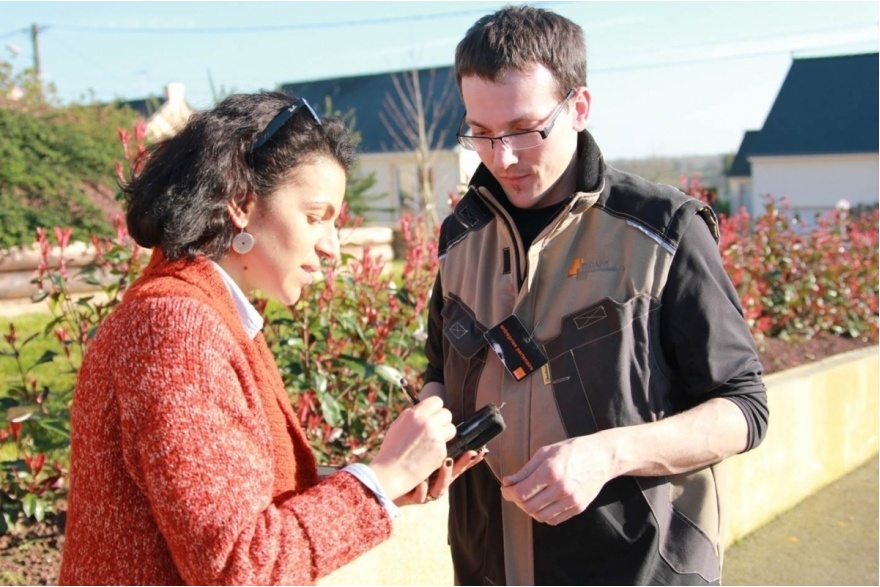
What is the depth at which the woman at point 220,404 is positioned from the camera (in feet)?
4.94

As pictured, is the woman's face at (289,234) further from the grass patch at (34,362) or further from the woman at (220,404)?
the grass patch at (34,362)

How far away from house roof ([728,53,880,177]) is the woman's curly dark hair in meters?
35.1

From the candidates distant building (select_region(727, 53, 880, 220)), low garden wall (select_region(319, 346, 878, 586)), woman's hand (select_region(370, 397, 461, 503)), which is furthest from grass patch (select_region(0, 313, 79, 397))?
distant building (select_region(727, 53, 880, 220))

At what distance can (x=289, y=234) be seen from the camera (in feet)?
6.08

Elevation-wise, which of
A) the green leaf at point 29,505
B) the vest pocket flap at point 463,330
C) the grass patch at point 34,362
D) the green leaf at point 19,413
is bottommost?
the grass patch at point 34,362

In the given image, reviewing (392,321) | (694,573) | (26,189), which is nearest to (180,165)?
(694,573)

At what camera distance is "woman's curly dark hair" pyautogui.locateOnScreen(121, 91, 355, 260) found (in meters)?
1.76

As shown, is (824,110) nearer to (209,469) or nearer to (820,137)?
(820,137)

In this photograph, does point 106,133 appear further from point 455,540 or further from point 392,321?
point 455,540

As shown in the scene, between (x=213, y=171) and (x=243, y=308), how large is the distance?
28 cm

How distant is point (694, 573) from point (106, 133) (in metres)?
15.3

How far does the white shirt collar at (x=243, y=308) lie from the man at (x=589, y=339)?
64 cm

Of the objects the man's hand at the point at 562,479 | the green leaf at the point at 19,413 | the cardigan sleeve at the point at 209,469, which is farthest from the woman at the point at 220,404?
the green leaf at the point at 19,413

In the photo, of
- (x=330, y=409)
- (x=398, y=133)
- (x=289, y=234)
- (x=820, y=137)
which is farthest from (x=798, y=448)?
(x=820, y=137)
